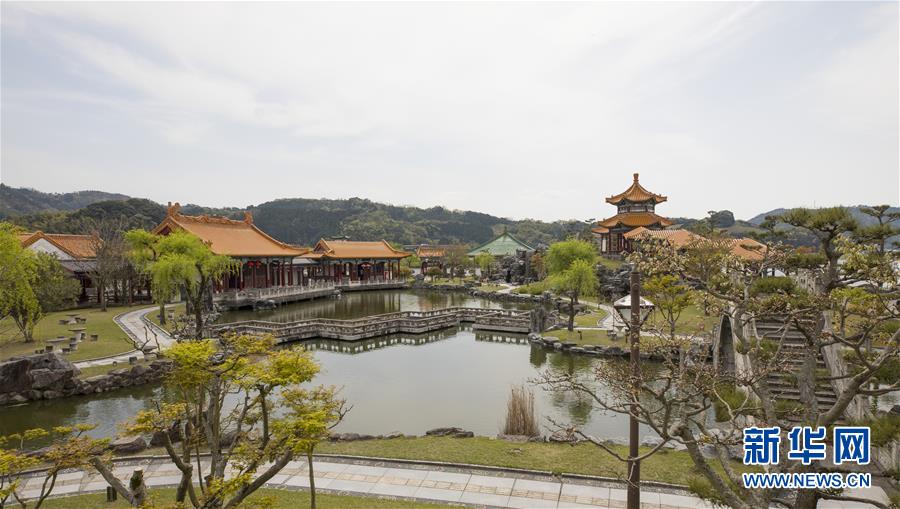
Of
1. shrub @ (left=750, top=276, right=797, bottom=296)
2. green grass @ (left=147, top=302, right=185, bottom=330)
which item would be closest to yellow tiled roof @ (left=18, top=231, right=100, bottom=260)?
green grass @ (left=147, top=302, right=185, bottom=330)

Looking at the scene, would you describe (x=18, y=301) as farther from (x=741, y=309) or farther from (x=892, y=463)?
(x=892, y=463)

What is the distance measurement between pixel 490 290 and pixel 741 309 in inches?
1518

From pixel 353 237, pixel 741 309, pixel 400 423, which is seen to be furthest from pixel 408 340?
Result: pixel 353 237

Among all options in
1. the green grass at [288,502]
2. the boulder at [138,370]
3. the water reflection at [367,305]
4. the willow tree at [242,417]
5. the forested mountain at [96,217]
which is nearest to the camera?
the willow tree at [242,417]

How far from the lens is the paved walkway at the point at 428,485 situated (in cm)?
827

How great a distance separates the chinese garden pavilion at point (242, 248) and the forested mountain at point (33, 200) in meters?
60.8

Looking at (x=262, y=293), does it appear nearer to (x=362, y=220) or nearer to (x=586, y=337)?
(x=586, y=337)

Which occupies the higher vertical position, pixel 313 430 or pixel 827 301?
pixel 827 301

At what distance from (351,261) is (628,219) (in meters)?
28.3

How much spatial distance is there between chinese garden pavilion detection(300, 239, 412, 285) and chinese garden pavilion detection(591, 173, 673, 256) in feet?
70.8

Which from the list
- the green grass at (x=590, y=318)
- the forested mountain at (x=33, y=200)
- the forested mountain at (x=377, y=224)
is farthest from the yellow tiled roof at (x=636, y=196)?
the forested mountain at (x=33, y=200)

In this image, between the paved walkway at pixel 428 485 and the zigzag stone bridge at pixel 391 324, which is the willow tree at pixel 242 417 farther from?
the zigzag stone bridge at pixel 391 324

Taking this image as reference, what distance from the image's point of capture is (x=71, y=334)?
70.6 ft

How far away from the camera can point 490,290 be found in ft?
147
